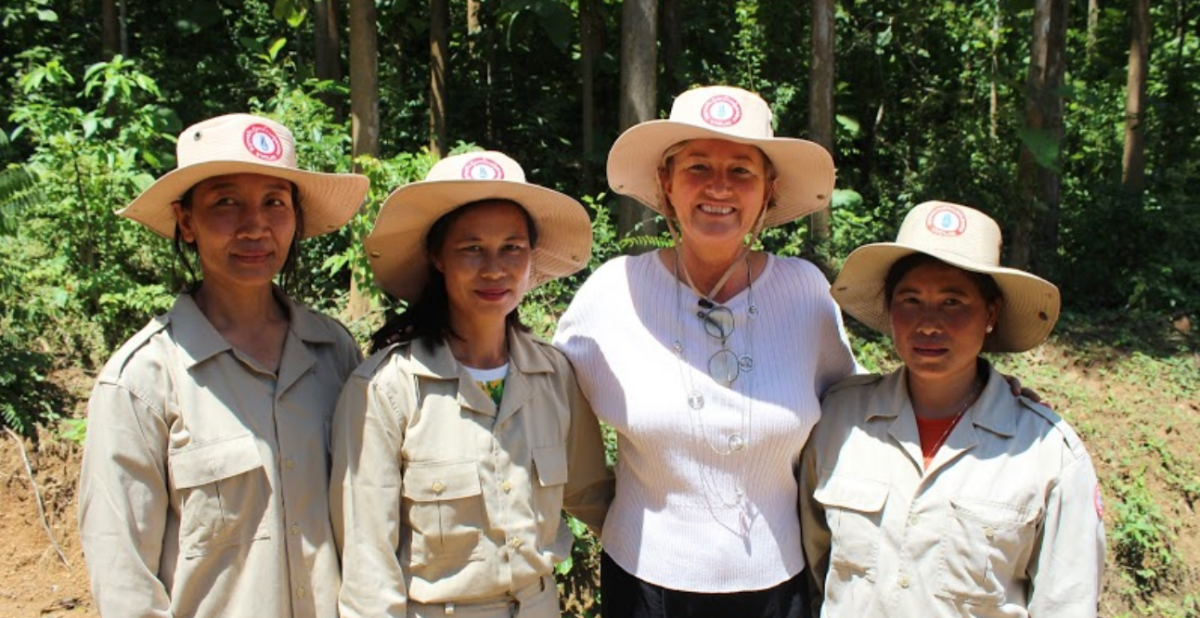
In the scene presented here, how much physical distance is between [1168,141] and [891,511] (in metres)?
11.8

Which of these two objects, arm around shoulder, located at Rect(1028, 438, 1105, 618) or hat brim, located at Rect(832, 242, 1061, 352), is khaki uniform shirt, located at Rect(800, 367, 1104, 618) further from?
hat brim, located at Rect(832, 242, 1061, 352)

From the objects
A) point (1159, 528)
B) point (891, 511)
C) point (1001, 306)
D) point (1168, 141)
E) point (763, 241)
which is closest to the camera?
point (891, 511)

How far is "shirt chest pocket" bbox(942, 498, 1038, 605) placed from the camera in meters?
2.51

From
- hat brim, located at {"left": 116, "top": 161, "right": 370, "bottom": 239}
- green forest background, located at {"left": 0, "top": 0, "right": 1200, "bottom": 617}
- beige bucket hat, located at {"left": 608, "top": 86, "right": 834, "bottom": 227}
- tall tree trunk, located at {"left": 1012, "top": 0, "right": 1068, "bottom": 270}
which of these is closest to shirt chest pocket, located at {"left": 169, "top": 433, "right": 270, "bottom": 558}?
hat brim, located at {"left": 116, "top": 161, "right": 370, "bottom": 239}

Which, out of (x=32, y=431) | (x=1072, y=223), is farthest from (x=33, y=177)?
(x=1072, y=223)

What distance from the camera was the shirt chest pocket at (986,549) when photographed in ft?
8.22

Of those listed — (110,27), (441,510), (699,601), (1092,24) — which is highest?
(1092,24)

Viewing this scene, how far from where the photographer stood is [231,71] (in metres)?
12.6

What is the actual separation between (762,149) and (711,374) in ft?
2.11

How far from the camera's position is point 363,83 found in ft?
25.3

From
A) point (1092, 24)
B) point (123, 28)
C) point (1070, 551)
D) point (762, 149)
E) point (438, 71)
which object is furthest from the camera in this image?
point (1092, 24)

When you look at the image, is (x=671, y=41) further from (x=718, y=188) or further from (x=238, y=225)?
(x=238, y=225)

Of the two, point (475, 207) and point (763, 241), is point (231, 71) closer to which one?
point (763, 241)

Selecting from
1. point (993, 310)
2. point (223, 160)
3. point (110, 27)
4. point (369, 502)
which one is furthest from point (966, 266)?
point (110, 27)
